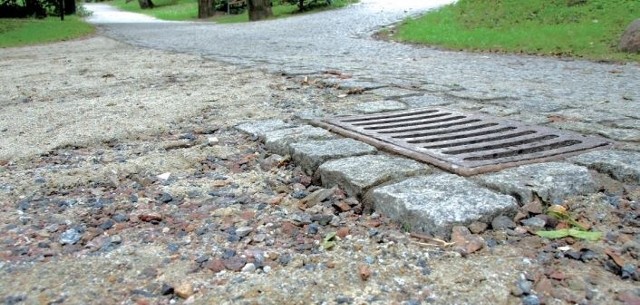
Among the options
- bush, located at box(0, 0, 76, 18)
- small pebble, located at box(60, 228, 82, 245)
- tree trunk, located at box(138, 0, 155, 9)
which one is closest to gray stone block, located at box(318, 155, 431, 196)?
small pebble, located at box(60, 228, 82, 245)

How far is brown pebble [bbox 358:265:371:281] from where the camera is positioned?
1460 mm

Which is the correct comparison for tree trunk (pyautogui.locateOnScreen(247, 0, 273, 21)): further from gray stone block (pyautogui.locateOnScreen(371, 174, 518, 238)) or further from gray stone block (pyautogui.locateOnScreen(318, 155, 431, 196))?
gray stone block (pyautogui.locateOnScreen(371, 174, 518, 238))

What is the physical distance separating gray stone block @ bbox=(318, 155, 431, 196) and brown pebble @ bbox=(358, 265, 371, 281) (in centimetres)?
49

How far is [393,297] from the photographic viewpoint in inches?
53.8

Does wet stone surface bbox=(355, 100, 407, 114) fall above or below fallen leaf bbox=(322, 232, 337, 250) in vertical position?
above

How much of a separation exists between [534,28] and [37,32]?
9801 millimetres

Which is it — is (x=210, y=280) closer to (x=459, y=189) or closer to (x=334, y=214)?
(x=334, y=214)

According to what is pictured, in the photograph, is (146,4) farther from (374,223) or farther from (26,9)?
(374,223)

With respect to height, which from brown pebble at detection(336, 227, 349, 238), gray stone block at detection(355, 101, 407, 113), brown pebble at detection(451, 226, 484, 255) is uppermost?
gray stone block at detection(355, 101, 407, 113)

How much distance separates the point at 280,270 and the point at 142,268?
1.21 ft

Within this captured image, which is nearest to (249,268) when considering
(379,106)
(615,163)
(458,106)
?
(615,163)

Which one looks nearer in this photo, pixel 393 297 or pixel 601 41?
pixel 393 297

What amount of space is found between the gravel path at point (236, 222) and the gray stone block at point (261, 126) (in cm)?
6

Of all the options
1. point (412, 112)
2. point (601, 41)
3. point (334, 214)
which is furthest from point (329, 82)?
point (601, 41)
